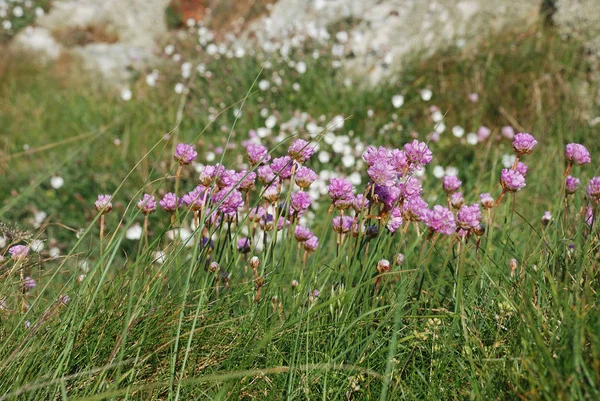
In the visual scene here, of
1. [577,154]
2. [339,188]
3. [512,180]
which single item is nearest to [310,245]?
[339,188]

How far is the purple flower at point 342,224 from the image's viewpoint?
73.6 inches

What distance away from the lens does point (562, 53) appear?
4.77 meters

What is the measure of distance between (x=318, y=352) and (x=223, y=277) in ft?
1.37

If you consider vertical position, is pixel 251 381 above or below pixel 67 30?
above

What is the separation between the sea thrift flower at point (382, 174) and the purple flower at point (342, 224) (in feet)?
0.68

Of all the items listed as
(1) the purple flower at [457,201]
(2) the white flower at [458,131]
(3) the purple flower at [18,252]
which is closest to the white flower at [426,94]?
(2) the white flower at [458,131]

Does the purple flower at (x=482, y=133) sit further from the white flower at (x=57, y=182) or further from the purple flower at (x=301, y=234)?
the white flower at (x=57, y=182)

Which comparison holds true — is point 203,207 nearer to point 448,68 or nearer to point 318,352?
point 318,352

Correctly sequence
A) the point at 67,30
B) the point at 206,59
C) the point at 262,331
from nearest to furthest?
the point at 262,331 → the point at 206,59 → the point at 67,30

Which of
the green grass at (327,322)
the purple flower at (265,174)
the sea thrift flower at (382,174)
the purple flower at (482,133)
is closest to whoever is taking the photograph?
the green grass at (327,322)

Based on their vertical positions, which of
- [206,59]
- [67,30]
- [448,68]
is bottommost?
[67,30]

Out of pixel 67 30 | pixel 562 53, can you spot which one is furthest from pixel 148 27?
pixel 562 53

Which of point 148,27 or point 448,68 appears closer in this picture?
point 448,68

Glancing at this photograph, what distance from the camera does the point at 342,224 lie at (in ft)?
6.16
